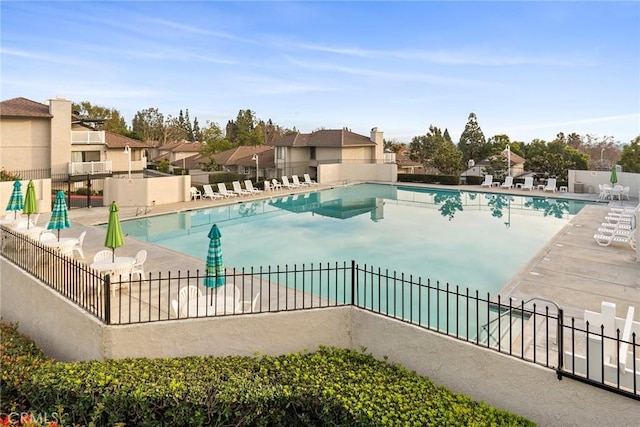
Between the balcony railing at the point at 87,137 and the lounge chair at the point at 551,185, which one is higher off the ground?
the balcony railing at the point at 87,137

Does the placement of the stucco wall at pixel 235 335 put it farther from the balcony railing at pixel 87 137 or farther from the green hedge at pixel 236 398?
the balcony railing at pixel 87 137

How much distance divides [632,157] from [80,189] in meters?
40.9

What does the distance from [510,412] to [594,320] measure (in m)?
1.75

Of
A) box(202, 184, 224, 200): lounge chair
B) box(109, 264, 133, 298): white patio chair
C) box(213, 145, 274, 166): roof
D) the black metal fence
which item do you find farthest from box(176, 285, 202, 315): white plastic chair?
box(213, 145, 274, 166): roof

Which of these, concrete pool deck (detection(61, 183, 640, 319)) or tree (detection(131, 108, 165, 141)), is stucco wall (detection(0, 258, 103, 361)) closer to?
concrete pool deck (detection(61, 183, 640, 319))

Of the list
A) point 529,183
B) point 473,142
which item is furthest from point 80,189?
point 473,142

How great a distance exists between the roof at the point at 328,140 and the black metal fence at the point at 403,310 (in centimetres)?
2720

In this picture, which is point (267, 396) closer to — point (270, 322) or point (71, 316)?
point (270, 322)

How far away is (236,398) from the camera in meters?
5.55

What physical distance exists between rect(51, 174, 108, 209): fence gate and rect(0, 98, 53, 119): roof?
405cm

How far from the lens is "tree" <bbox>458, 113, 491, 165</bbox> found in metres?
54.1

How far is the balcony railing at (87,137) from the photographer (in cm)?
2995

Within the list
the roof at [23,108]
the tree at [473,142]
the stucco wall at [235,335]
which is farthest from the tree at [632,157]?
the roof at [23,108]

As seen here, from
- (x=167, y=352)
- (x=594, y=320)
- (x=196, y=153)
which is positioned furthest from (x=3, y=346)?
(x=196, y=153)
